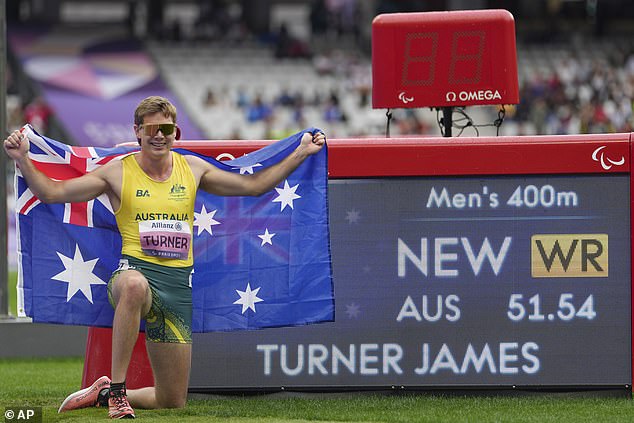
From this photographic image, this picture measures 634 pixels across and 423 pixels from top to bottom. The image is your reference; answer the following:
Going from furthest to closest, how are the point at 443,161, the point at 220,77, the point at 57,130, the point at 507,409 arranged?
the point at 220,77 < the point at 57,130 < the point at 443,161 < the point at 507,409

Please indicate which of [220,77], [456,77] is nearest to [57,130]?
[220,77]

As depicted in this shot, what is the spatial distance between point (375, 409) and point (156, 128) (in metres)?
1.82

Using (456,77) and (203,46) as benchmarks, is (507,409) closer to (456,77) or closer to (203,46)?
(456,77)

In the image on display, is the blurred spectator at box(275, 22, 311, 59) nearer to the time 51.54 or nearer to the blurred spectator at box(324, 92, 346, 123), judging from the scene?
the blurred spectator at box(324, 92, 346, 123)

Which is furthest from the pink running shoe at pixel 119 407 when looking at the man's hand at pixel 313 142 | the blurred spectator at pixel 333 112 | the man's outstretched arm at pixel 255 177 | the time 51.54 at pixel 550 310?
the blurred spectator at pixel 333 112

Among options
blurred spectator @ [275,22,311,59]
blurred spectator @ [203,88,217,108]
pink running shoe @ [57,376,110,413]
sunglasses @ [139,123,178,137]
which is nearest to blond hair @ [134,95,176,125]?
sunglasses @ [139,123,178,137]

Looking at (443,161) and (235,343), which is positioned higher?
(443,161)

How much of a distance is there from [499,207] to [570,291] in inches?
23.4

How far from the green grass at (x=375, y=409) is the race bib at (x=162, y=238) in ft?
2.65

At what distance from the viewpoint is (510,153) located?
25.8ft

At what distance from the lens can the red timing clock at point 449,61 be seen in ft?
27.5

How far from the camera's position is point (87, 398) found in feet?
24.4

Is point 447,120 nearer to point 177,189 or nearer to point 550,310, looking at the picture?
point 550,310

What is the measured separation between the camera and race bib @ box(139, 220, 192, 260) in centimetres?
725
